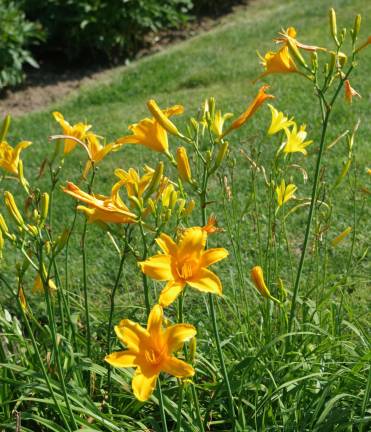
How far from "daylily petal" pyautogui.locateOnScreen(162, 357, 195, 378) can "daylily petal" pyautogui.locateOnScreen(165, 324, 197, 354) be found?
0.10 ft

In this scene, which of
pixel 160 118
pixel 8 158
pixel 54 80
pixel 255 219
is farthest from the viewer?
pixel 54 80

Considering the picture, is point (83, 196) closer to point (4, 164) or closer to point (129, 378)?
point (4, 164)

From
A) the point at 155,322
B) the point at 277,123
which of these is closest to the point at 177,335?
the point at 155,322

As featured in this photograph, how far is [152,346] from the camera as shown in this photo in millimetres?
1726

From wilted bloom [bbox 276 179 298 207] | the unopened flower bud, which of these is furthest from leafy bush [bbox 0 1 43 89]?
the unopened flower bud

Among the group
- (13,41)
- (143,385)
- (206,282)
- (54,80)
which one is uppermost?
(13,41)

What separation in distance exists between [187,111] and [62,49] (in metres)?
2.66

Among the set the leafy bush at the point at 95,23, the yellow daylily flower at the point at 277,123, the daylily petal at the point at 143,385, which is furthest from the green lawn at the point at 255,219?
the daylily petal at the point at 143,385

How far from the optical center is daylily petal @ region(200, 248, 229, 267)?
5.78ft

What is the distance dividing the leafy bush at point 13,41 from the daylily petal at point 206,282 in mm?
5839

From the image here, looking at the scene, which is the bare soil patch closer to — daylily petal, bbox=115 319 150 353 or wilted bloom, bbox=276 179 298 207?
wilted bloom, bbox=276 179 298 207

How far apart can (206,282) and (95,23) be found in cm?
658

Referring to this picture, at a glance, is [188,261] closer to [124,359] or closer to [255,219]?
[124,359]

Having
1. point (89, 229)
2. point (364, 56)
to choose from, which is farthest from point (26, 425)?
point (364, 56)
